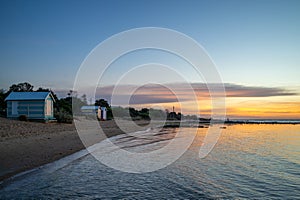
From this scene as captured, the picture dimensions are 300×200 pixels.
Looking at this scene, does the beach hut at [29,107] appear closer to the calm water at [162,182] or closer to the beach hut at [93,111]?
the calm water at [162,182]

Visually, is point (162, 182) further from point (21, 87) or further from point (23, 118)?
point (21, 87)

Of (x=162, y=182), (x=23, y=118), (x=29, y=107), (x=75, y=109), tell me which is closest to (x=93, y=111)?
(x=75, y=109)

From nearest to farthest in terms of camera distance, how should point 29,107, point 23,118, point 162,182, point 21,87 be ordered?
point 162,182 < point 23,118 < point 29,107 < point 21,87

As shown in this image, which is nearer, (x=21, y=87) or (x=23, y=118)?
(x=23, y=118)

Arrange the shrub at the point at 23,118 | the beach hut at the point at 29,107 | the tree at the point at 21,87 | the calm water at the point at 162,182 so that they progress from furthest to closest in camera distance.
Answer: the tree at the point at 21,87, the beach hut at the point at 29,107, the shrub at the point at 23,118, the calm water at the point at 162,182

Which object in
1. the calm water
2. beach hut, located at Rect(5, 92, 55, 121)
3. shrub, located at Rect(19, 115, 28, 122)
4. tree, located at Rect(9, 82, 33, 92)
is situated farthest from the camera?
tree, located at Rect(9, 82, 33, 92)

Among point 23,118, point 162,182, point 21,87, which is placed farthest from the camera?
point 21,87

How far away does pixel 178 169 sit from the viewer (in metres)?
13.4

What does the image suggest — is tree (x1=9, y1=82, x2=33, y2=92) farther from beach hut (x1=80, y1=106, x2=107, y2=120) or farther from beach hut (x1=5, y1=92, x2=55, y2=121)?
beach hut (x1=5, y1=92, x2=55, y2=121)

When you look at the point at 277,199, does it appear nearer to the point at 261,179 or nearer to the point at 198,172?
the point at 261,179

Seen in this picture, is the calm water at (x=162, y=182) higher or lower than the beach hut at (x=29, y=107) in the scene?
lower

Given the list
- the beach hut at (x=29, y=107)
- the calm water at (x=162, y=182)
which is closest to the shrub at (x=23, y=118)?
the beach hut at (x=29, y=107)

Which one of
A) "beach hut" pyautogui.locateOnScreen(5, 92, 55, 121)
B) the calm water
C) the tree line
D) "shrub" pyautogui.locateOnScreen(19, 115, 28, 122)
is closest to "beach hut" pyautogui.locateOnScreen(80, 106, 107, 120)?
the tree line

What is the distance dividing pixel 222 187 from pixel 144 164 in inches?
219
